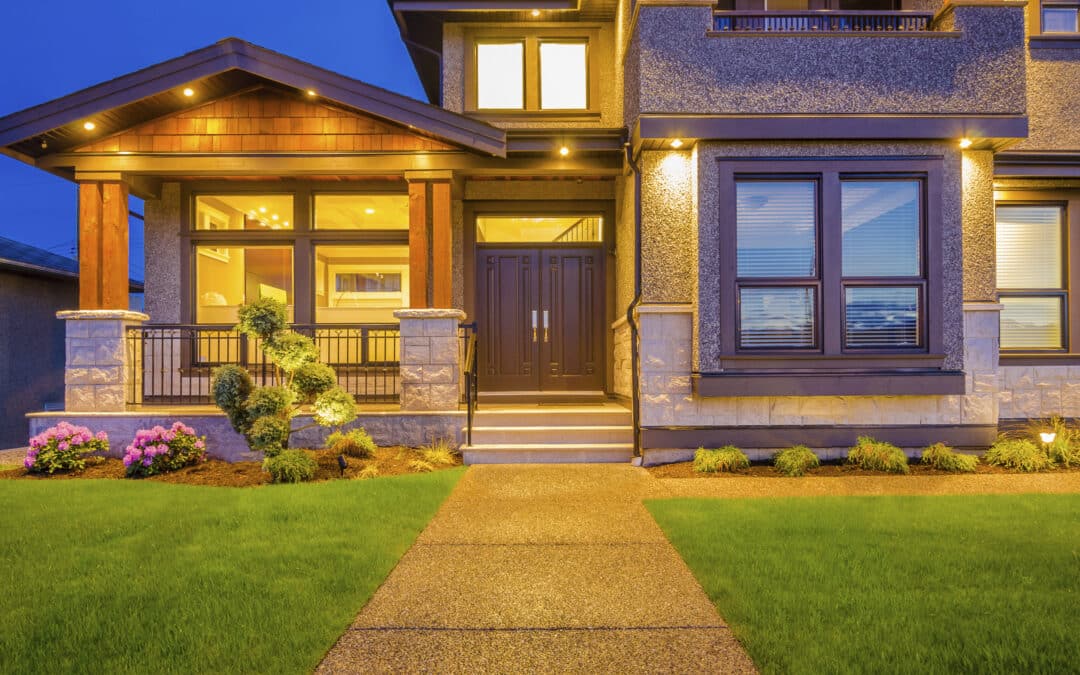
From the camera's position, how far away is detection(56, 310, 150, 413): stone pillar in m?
7.18

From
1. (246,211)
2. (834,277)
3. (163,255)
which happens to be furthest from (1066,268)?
(163,255)

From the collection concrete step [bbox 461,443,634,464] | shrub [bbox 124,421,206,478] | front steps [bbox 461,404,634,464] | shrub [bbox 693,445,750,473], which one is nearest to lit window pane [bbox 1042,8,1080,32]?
shrub [bbox 693,445,750,473]

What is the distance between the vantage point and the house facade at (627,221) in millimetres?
A: 6414

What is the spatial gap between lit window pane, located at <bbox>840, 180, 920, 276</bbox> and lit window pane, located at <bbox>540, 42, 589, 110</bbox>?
13.8ft

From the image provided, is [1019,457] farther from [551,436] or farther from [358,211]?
[358,211]

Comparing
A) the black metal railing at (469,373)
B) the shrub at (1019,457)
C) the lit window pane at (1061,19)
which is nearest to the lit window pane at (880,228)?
the shrub at (1019,457)

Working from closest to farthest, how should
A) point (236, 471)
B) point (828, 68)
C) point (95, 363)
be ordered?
point (236, 471), point (828, 68), point (95, 363)

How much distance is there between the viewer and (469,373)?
6766 mm

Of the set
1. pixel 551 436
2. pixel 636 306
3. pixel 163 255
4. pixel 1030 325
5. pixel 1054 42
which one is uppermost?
pixel 1054 42

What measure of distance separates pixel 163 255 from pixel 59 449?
3.36 meters

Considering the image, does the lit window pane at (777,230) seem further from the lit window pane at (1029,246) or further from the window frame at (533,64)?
the window frame at (533,64)

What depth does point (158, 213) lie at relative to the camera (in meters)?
8.82

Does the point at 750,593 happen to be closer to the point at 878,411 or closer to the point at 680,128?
the point at 878,411

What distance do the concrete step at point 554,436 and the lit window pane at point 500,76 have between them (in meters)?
4.96
